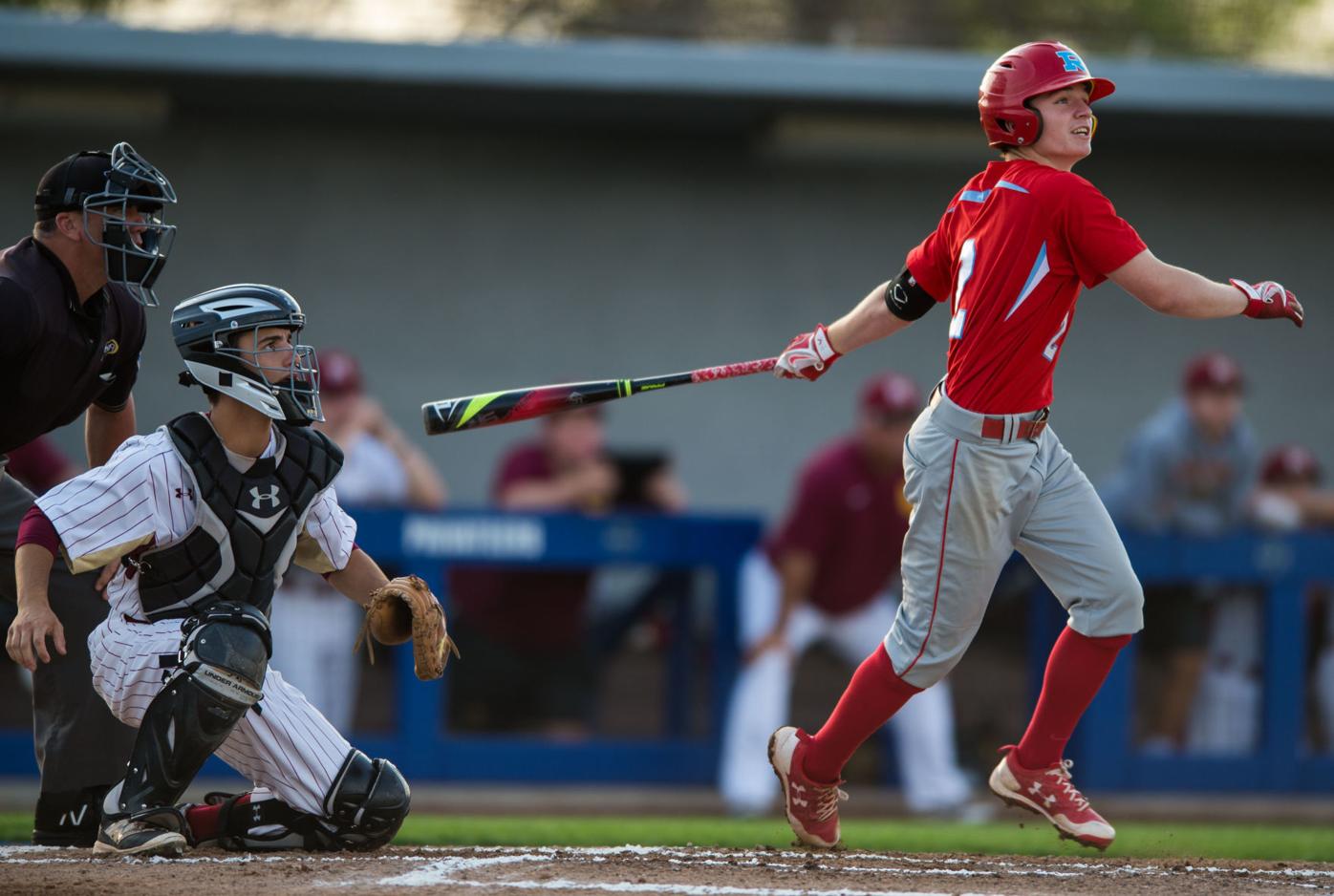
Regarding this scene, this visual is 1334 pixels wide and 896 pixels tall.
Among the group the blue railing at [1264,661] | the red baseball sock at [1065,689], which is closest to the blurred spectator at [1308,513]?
the blue railing at [1264,661]

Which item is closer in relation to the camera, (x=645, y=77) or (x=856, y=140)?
(x=645, y=77)

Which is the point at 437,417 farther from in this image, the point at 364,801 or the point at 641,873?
the point at 641,873

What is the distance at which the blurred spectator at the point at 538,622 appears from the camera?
24.3 ft

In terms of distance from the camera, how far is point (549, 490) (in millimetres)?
7551

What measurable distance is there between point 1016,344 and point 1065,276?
0.19m

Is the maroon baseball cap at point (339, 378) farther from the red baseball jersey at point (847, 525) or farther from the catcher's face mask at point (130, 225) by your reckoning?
the catcher's face mask at point (130, 225)

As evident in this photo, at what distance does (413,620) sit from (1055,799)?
1.63 metres

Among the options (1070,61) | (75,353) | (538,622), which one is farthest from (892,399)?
(75,353)

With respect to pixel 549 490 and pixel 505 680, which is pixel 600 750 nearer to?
pixel 505 680

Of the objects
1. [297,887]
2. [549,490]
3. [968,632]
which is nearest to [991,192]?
[968,632]

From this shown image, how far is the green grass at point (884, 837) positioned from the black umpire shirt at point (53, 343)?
54.3 inches

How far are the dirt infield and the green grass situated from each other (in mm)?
459

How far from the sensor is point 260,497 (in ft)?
13.0

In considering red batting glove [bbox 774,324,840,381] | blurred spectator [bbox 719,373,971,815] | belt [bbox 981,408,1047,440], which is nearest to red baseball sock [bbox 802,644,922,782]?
belt [bbox 981,408,1047,440]
